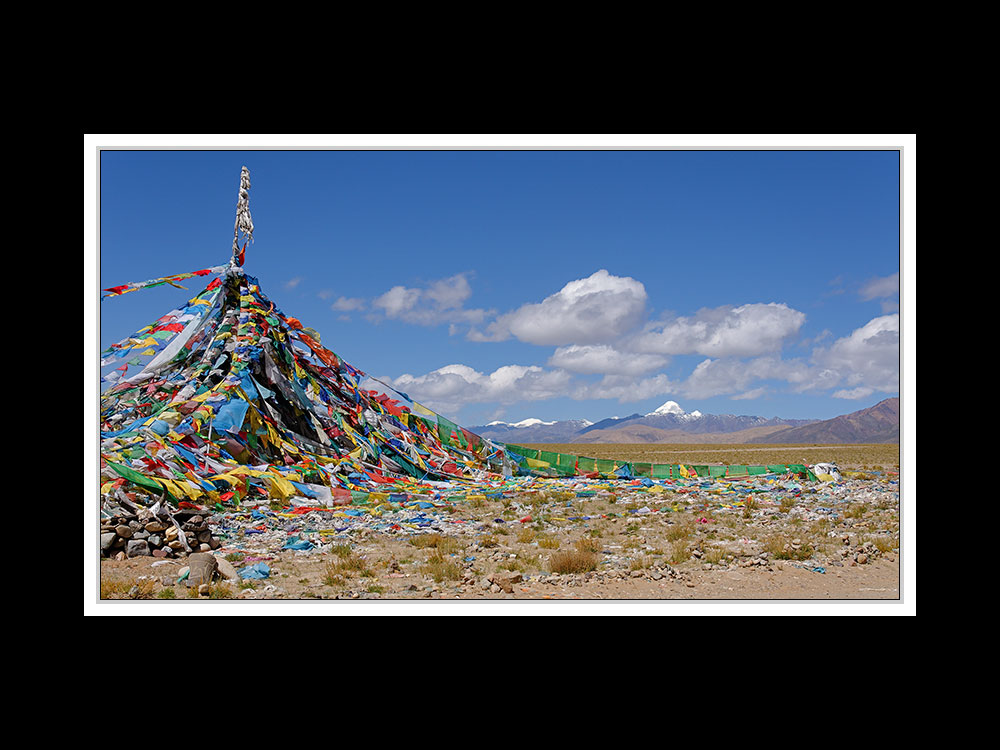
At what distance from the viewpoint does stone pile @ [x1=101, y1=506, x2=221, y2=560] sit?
8.78 m

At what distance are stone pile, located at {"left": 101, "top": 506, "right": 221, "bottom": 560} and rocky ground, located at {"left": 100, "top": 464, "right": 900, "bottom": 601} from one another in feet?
0.30

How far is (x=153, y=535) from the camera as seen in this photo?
902 cm

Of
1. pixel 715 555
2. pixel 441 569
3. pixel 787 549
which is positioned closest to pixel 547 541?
pixel 441 569

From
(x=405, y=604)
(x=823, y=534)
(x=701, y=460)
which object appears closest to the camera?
(x=405, y=604)

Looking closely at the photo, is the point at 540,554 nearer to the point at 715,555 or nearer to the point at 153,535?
the point at 715,555

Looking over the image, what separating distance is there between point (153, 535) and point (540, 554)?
5135 millimetres

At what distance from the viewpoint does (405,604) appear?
587 cm

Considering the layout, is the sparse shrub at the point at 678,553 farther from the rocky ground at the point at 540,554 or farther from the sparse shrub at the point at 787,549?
the sparse shrub at the point at 787,549

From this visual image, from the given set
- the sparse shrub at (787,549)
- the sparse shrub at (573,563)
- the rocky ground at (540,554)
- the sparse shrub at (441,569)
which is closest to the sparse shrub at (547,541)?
the rocky ground at (540,554)

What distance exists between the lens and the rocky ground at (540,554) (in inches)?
298
